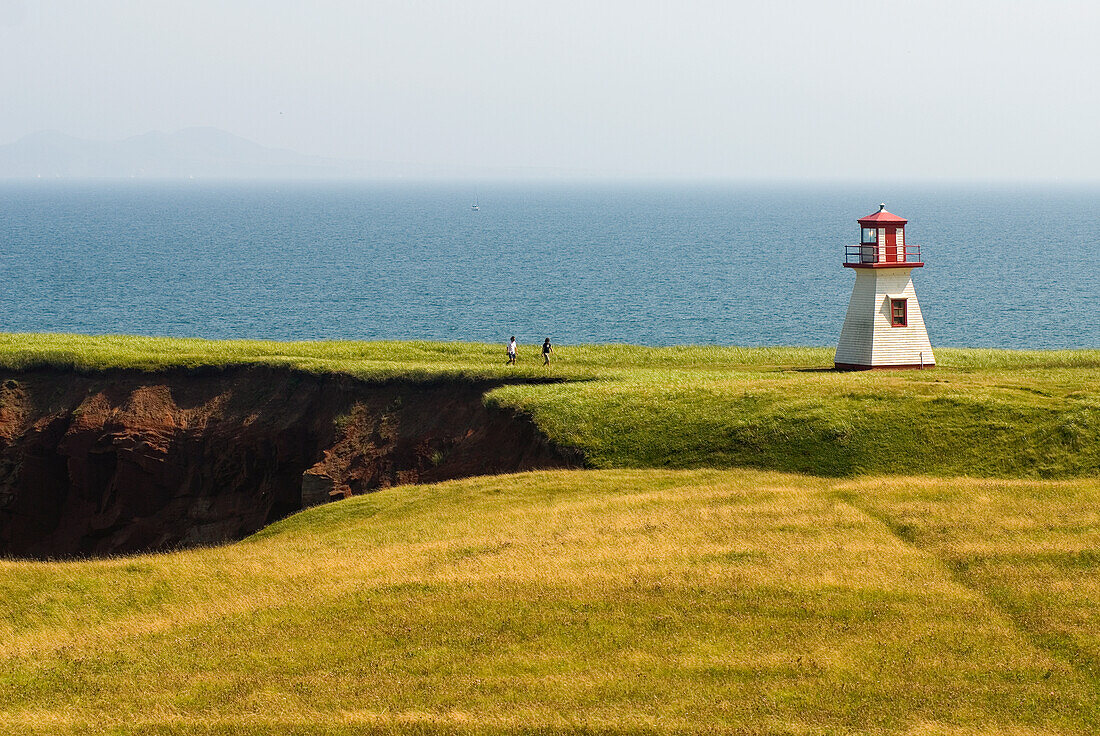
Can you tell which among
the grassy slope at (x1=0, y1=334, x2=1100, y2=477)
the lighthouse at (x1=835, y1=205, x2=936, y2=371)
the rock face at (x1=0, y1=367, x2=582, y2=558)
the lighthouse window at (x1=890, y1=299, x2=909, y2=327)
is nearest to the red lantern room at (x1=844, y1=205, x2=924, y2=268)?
the lighthouse at (x1=835, y1=205, x2=936, y2=371)

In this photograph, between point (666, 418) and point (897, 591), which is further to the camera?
point (666, 418)

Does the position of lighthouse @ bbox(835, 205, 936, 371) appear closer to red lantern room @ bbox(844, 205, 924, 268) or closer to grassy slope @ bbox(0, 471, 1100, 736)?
red lantern room @ bbox(844, 205, 924, 268)

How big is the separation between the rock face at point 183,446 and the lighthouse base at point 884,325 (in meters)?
17.7

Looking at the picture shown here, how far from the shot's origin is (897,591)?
3012cm

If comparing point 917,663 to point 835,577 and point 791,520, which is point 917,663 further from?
point 791,520

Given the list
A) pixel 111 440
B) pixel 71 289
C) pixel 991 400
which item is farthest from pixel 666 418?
pixel 71 289

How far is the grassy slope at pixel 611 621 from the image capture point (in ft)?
81.5

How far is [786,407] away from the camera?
45.4m

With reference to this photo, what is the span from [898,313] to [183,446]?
33.3 metres

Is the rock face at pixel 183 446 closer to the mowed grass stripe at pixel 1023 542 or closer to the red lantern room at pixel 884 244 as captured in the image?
the red lantern room at pixel 884 244

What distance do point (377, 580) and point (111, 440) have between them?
80.6ft

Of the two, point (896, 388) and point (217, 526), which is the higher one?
point (896, 388)

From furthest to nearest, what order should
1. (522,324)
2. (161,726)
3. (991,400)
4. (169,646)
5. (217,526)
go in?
(522,324) < (217,526) < (991,400) < (169,646) < (161,726)

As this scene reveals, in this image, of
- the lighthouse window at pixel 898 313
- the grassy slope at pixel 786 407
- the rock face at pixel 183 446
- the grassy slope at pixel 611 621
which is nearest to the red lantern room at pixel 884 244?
the lighthouse window at pixel 898 313
